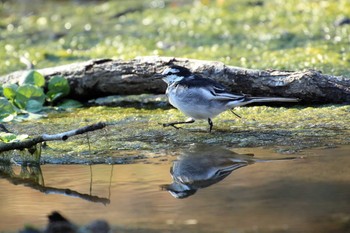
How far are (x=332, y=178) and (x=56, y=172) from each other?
205cm

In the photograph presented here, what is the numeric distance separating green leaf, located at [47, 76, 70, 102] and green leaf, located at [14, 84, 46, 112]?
24 cm

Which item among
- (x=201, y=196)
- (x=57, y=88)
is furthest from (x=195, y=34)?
(x=201, y=196)

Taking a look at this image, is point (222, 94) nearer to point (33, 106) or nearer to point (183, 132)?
point (183, 132)

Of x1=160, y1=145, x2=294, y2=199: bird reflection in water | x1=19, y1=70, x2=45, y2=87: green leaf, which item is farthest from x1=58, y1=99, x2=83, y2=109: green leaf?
x1=160, y1=145, x2=294, y2=199: bird reflection in water

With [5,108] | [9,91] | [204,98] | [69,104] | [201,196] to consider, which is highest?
[204,98]

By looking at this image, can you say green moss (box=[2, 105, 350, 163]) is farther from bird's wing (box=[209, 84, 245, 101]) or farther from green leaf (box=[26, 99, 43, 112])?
bird's wing (box=[209, 84, 245, 101])

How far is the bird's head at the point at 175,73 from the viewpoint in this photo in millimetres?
7105

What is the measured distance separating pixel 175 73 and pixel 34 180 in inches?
79.0

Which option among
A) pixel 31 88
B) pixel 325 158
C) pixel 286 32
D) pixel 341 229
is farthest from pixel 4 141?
pixel 286 32

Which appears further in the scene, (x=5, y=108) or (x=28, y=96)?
(x=28, y=96)

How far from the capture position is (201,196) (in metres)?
4.82

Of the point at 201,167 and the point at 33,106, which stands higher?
the point at 201,167

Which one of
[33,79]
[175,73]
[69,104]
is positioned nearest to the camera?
[175,73]

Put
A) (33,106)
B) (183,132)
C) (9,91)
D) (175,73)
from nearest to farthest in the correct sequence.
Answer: (183,132) → (175,73) → (9,91) → (33,106)
